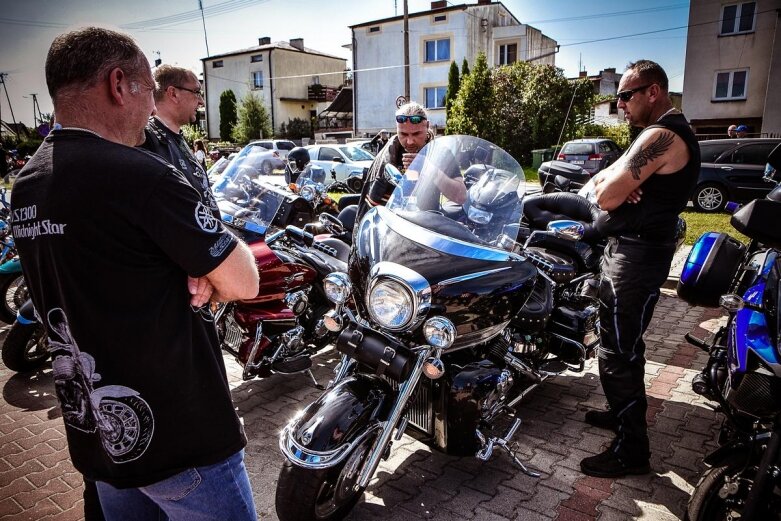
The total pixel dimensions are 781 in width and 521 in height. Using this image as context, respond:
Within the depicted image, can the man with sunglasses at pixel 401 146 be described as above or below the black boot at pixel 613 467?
above

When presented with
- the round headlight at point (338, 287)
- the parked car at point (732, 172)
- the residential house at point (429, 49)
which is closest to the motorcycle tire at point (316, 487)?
the round headlight at point (338, 287)

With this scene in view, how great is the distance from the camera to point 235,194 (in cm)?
389

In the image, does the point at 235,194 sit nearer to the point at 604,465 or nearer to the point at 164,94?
the point at 164,94

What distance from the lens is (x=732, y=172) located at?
37.4 feet

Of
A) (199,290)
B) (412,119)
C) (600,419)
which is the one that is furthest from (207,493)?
(412,119)

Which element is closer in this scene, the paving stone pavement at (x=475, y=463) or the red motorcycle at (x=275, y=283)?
the paving stone pavement at (x=475, y=463)

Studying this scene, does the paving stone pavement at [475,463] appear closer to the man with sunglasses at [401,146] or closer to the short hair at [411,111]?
the man with sunglasses at [401,146]

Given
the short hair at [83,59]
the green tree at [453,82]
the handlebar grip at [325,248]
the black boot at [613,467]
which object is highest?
the green tree at [453,82]

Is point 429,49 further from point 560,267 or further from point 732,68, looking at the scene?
point 560,267

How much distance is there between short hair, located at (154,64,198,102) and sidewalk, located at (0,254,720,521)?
7.47 feet

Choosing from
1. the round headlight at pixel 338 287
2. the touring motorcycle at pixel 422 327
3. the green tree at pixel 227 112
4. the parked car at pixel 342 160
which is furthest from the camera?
the green tree at pixel 227 112

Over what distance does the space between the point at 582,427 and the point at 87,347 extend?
305 centimetres

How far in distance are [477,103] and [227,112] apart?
22728 mm

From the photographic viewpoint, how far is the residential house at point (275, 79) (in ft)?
129
